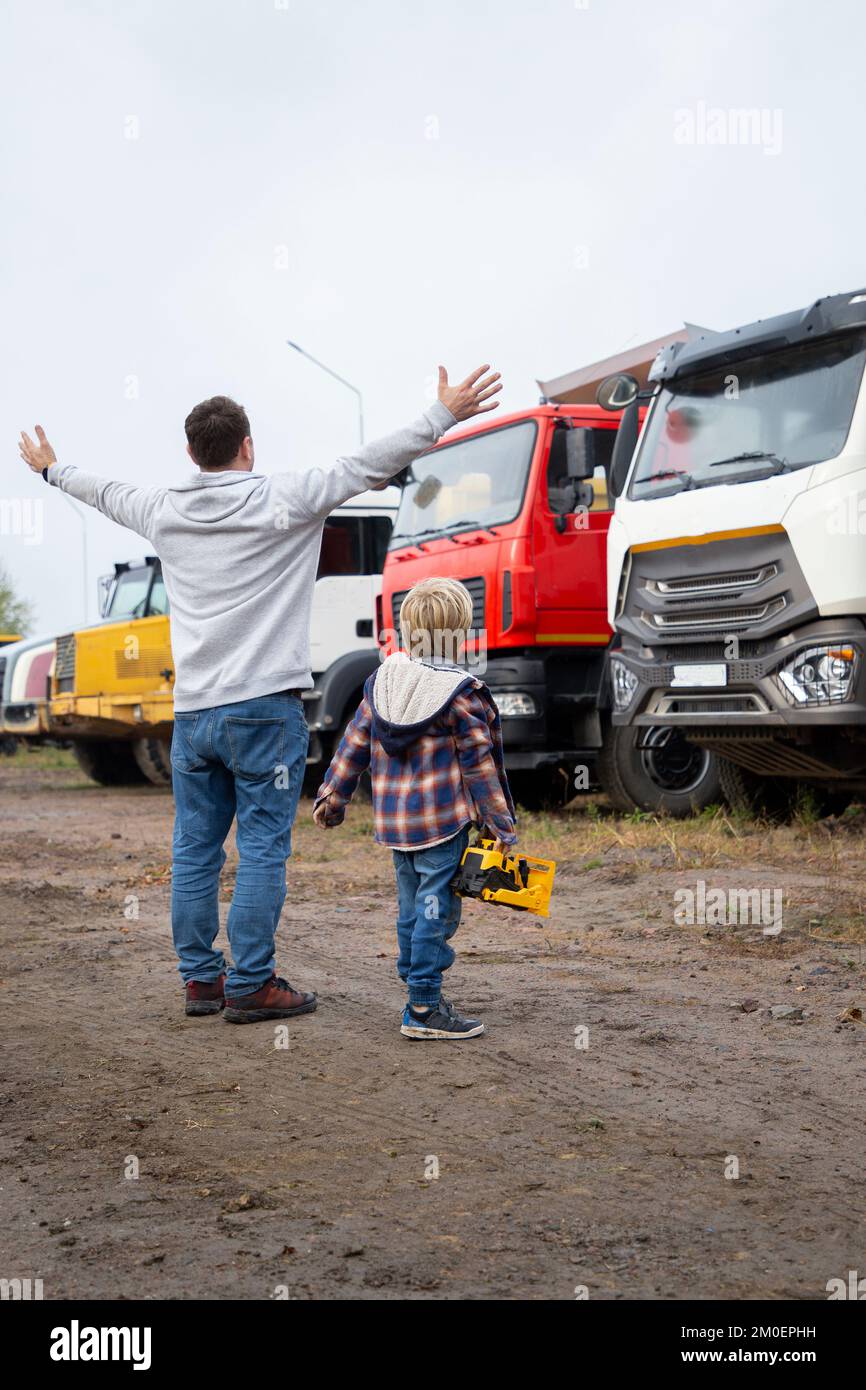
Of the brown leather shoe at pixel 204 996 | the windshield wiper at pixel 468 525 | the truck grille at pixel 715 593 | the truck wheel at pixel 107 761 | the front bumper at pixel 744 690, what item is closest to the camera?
the brown leather shoe at pixel 204 996

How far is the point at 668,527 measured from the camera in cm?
889

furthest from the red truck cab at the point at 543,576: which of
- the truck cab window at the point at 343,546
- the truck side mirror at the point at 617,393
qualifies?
the truck cab window at the point at 343,546

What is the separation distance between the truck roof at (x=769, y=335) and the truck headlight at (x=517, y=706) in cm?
237

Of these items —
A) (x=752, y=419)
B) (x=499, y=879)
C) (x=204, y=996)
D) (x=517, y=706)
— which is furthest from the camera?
(x=517, y=706)

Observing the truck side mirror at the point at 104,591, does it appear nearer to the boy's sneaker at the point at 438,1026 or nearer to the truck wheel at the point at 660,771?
the truck wheel at the point at 660,771

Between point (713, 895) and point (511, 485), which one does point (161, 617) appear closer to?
point (511, 485)

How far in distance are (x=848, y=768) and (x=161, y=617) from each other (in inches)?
388

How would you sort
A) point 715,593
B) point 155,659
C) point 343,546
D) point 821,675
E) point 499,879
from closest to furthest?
point 499,879, point 821,675, point 715,593, point 343,546, point 155,659

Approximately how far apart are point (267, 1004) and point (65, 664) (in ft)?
42.9

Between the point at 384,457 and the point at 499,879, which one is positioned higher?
the point at 384,457

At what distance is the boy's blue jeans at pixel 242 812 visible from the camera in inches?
178

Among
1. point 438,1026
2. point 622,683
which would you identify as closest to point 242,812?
point 438,1026

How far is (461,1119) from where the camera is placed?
3.57 meters

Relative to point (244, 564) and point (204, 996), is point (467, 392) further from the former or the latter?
point (204, 996)
